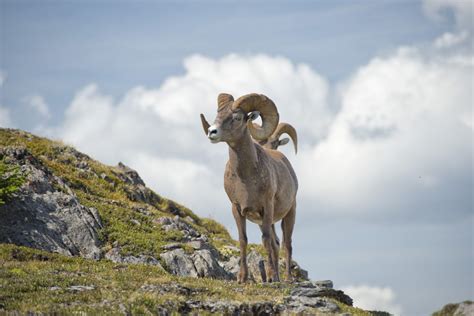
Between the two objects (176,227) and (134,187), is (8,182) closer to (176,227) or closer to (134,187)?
(176,227)

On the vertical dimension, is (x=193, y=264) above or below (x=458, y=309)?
above

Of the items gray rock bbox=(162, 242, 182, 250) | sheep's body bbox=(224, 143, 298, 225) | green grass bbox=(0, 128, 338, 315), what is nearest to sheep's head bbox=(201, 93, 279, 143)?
sheep's body bbox=(224, 143, 298, 225)

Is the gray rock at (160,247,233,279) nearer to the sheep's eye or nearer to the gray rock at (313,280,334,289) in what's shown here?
the gray rock at (313,280,334,289)

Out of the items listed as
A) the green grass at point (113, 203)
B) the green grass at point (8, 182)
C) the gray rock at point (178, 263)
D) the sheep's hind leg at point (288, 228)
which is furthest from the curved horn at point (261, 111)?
the green grass at point (8, 182)

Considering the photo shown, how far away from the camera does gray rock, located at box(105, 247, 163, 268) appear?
23.0 meters

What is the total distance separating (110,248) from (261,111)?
8.92 metres

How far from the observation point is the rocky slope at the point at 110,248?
1292 cm

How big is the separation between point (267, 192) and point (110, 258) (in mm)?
8263

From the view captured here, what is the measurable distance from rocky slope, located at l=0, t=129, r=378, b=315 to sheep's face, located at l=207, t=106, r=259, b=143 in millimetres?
3680

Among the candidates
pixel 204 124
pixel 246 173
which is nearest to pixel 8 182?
pixel 204 124

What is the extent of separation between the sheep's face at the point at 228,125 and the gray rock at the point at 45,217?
325 inches

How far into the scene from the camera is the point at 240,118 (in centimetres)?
1738

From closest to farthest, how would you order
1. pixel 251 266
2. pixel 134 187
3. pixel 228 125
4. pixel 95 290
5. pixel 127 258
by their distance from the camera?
pixel 95 290 < pixel 228 125 < pixel 127 258 < pixel 251 266 < pixel 134 187

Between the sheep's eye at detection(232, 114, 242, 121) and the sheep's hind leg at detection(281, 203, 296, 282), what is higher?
the sheep's eye at detection(232, 114, 242, 121)
